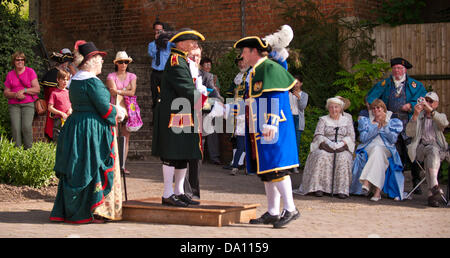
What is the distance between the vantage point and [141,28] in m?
17.5

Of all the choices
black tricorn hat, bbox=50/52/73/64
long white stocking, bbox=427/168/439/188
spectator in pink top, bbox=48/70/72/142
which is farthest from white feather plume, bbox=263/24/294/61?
black tricorn hat, bbox=50/52/73/64

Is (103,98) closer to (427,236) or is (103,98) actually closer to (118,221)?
(118,221)

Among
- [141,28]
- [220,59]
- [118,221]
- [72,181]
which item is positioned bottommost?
[118,221]

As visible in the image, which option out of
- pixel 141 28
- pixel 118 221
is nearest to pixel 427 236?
pixel 118 221

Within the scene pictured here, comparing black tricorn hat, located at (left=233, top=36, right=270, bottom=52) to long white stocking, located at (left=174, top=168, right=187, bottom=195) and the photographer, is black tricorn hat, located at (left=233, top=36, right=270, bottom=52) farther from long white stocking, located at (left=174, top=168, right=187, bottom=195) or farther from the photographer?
the photographer

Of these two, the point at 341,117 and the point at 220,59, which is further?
the point at 220,59

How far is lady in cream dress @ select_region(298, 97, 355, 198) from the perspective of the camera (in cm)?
973

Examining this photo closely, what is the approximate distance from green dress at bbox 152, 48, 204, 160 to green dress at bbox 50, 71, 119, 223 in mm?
576

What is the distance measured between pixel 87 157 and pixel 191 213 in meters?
1.29

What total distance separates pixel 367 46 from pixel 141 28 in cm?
647

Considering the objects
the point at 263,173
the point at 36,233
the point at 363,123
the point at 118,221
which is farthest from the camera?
the point at 363,123

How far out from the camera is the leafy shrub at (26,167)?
9.35m

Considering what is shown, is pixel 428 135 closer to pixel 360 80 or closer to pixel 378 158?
pixel 378 158
